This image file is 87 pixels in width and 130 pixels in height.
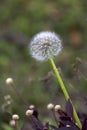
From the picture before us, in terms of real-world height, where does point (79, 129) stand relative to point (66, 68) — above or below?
below

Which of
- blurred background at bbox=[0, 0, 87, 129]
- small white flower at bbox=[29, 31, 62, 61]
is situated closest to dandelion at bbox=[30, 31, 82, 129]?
small white flower at bbox=[29, 31, 62, 61]

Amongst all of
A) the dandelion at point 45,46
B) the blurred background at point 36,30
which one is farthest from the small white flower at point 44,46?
the blurred background at point 36,30

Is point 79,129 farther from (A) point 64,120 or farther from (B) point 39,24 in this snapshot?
(B) point 39,24

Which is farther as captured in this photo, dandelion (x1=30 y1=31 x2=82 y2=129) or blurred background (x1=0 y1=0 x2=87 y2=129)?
blurred background (x1=0 y1=0 x2=87 y2=129)

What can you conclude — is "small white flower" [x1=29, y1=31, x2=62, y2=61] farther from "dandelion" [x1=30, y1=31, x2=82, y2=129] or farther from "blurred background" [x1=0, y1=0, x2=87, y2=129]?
"blurred background" [x1=0, y1=0, x2=87, y2=129]

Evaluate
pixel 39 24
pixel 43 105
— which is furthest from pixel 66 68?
pixel 39 24

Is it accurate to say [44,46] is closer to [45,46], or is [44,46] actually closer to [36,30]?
[45,46]

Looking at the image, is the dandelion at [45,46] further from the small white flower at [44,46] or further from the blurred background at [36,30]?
the blurred background at [36,30]

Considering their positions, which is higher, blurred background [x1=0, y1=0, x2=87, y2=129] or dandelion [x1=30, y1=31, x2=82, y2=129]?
blurred background [x1=0, y1=0, x2=87, y2=129]
